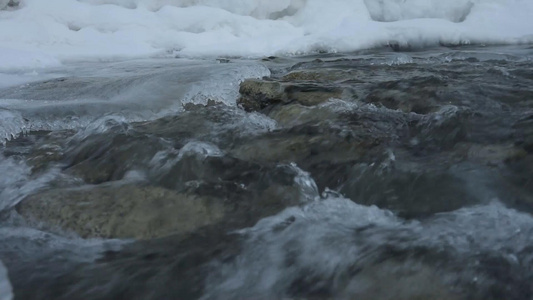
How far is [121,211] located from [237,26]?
21.2 ft

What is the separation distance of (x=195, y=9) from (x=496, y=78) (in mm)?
5947

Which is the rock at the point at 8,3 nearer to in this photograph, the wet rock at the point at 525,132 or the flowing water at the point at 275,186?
the flowing water at the point at 275,186

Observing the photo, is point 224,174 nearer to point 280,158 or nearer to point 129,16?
point 280,158

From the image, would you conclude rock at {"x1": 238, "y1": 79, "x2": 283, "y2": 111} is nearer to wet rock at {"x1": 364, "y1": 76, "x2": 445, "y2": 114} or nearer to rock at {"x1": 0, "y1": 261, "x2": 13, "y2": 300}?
wet rock at {"x1": 364, "y1": 76, "x2": 445, "y2": 114}

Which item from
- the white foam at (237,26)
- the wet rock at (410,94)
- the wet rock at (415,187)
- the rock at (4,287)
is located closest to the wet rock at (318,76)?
the wet rock at (410,94)

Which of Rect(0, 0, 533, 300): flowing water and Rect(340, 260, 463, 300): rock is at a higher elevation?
Rect(0, 0, 533, 300): flowing water

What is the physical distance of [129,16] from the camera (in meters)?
7.87

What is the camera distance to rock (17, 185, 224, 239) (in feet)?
5.23

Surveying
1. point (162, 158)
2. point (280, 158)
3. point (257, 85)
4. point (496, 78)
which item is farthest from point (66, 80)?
point (496, 78)

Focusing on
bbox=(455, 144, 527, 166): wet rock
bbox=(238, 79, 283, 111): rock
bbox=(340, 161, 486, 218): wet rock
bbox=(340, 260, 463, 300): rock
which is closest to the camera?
bbox=(340, 260, 463, 300): rock

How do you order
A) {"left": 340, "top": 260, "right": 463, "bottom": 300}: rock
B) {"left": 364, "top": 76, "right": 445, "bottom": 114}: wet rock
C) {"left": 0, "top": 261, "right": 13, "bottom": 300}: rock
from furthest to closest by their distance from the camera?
{"left": 364, "top": 76, "right": 445, "bottom": 114}: wet rock < {"left": 0, "top": 261, "right": 13, "bottom": 300}: rock < {"left": 340, "top": 260, "right": 463, "bottom": 300}: rock

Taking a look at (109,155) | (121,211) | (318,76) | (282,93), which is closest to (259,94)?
(282,93)

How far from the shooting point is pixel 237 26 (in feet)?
25.4

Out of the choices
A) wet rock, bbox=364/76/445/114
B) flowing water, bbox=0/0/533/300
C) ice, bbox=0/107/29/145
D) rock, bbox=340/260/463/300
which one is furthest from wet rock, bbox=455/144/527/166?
ice, bbox=0/107/29/145
